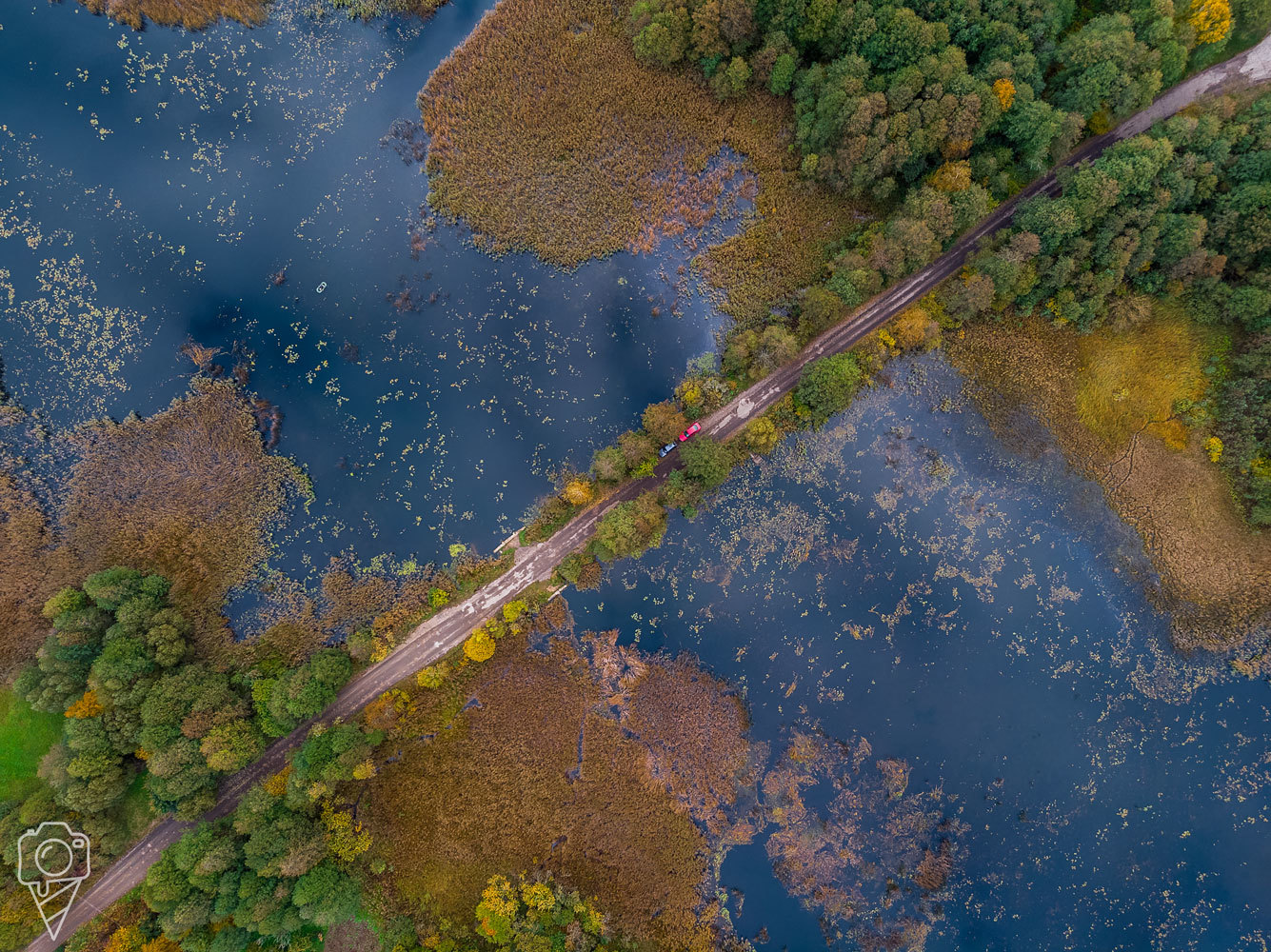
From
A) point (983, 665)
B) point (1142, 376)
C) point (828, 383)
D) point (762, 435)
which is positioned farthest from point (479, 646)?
point (1142, 376)

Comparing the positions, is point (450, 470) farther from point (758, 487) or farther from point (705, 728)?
point (705, 728)

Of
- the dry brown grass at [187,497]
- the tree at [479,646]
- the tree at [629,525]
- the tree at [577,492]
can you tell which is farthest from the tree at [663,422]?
the dry brown grass at [187,497]

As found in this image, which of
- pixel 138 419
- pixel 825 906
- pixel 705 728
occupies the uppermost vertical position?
pixel 138 419

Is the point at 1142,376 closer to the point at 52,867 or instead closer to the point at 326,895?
the point at 326,895

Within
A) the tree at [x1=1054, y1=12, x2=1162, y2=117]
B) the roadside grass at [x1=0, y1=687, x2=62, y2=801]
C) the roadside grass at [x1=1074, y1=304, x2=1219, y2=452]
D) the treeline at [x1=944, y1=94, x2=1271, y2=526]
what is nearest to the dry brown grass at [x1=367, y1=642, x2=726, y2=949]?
the roadside grass at [x1=0, y1=687, x2=62, y2=801]

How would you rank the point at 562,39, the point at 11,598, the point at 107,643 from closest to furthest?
1. the point at 107,643
2. the point at 11,598
3. the point at 562,39

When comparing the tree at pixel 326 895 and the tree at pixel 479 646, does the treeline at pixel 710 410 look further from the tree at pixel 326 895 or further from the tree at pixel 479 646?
the tree at pixel 326 895

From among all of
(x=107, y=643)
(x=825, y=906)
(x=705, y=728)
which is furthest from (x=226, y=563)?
(x=825, y=906)
